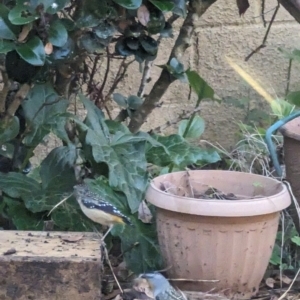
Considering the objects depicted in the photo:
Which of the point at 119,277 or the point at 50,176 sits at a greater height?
the point at 50,176

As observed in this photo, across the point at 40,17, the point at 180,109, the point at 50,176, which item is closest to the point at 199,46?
the point at 180,109

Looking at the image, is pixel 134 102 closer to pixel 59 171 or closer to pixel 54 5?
pixel 59 171

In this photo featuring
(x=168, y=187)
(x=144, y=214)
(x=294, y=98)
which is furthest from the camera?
(x=294, y=98)

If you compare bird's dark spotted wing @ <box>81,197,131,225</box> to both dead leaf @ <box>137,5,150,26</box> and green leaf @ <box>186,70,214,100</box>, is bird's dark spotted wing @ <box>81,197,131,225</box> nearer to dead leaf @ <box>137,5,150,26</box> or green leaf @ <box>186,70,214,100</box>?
dead leaf @ <box>137,5,150,26</box>

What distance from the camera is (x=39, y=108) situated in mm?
2125

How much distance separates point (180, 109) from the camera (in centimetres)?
305

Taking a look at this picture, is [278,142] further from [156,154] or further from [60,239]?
[60,239]

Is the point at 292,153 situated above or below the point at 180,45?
below

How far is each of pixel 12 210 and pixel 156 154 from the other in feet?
1.66

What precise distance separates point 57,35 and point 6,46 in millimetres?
137

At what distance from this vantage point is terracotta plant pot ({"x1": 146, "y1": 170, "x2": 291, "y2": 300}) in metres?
1.73

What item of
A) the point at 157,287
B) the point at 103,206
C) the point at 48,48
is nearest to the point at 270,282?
the point at 157,287

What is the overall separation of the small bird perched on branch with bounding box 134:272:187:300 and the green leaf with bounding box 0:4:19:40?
28.4 inches

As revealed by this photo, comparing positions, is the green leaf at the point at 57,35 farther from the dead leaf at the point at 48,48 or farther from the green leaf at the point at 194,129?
the green leaf at the point at 194,129
